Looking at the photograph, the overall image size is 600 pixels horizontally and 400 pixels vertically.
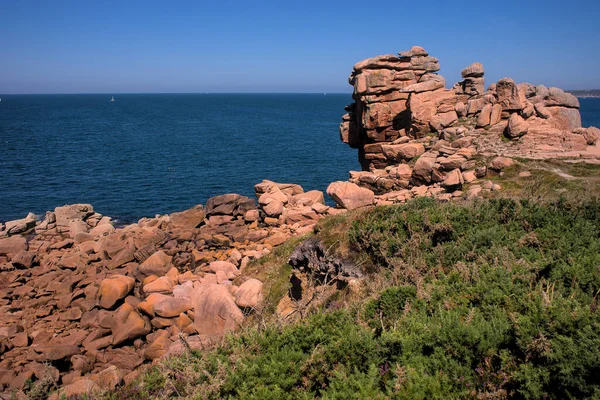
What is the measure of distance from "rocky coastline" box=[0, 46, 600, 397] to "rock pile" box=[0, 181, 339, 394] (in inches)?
2.7

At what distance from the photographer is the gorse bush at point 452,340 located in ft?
20.1

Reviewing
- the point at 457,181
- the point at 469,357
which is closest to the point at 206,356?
the point at 469,357

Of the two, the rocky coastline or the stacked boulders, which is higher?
the stacked boulders

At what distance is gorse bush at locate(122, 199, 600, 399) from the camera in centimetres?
612

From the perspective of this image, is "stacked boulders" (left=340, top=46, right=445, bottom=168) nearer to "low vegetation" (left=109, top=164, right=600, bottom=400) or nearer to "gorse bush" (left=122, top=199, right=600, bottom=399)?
"low vegetation" (left=109, top=164, right=600, bottom=400)

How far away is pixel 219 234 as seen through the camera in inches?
1132

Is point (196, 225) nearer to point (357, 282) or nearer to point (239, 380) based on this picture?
point (357, 282)

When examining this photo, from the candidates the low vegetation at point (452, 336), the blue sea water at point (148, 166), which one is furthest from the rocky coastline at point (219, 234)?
the blue sea water at point (148, 166)

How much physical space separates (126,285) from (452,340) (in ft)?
54.9

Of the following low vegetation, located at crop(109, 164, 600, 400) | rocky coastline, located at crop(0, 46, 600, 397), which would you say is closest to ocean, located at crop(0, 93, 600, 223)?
rocky coastline, located at crop(0, 46, 600, 397)

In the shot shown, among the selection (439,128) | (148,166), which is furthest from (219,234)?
(148,166)

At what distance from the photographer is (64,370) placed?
15.9m

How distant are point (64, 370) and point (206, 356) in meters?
10.6

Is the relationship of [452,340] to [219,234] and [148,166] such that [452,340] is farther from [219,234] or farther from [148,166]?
[148,166]
